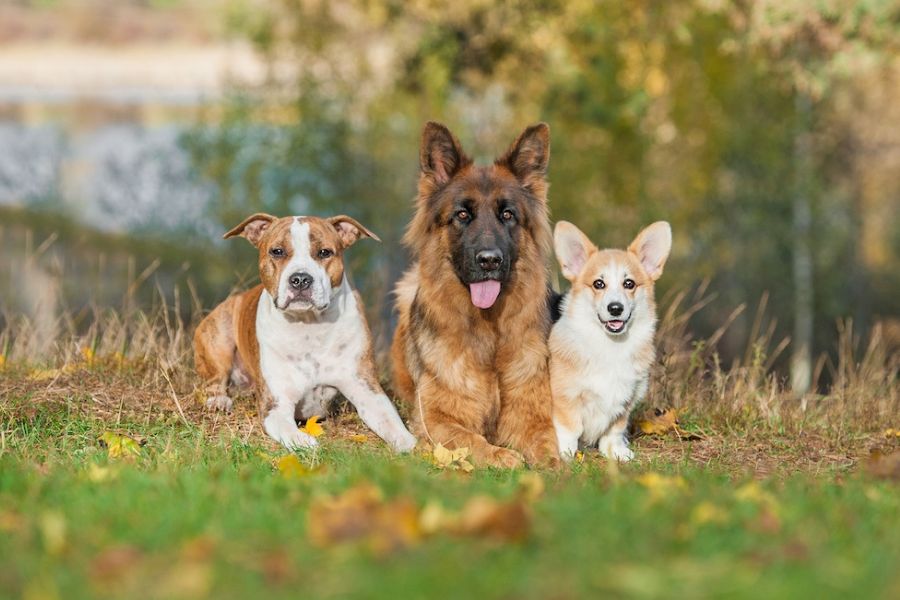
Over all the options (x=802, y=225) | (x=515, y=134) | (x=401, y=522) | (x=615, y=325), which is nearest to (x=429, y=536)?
(x=401, y=522)

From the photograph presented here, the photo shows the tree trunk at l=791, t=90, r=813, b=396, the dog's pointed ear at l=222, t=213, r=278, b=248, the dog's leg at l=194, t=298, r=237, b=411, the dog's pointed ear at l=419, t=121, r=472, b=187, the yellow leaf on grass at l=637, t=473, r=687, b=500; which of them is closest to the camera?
the yellow leaf on grass at l=637, t=473, r=687, b=500

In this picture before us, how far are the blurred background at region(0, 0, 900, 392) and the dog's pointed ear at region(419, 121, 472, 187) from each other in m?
10.4

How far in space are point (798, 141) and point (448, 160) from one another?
58.3ft

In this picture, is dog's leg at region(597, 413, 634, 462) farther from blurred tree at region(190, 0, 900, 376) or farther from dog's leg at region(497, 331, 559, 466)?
blurred tree at region(190, 0, 900, 376)

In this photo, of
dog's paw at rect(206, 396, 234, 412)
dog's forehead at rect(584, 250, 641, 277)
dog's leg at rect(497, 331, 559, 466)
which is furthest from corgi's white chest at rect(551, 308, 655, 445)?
dog's paw at rect(206, 396, 234, 412)

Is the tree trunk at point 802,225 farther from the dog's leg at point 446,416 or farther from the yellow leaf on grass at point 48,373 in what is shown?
the yellow leaf on grass at point 48,373

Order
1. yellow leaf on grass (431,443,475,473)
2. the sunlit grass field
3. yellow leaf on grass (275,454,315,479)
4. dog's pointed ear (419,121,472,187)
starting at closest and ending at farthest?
1. the sunlit grass field
2. yellow leaf on grass (275,454,315,479)
3. yellow leaf on grass (431,443,475,473)
4. dog's pointed ear (419,121,472,187)

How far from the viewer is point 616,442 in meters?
6.79

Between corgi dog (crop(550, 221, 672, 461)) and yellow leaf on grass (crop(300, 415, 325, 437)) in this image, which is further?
yellow leaf on grass (crop(300, 415, 325, 437))

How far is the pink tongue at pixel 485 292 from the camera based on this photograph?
6617 mm

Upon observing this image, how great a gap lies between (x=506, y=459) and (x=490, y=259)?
45.1 inches

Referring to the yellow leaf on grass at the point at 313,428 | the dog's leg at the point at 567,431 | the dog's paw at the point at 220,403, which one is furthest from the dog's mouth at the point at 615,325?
the dog's paw at the point at 220,403

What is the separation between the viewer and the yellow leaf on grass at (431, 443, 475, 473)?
617 cm

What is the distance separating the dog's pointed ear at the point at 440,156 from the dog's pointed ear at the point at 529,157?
27 centimetres
